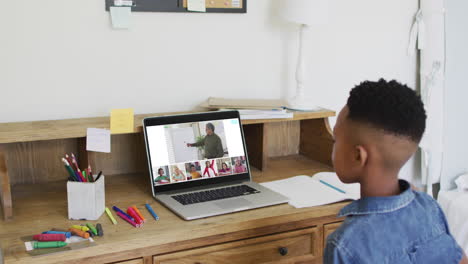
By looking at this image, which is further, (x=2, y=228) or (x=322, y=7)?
(x=322, y=7)

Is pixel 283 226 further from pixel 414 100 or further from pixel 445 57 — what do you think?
pixel 445 57

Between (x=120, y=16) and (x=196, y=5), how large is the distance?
11.2 inches

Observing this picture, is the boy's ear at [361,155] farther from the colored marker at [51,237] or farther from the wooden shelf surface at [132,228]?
the colored marker at [51,237]

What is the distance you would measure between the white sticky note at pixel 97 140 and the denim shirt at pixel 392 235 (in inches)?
32.3

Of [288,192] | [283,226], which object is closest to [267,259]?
[283,226]

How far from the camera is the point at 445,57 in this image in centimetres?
245

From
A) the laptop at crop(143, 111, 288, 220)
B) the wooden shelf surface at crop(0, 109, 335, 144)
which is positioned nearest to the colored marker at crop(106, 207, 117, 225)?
the laptop at crop(143, 111, 288, 220)

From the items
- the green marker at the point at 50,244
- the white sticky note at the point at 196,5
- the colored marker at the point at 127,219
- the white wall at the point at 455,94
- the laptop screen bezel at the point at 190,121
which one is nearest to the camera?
the green marker at the point at 50,244

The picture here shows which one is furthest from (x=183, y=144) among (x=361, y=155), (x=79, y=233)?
(x=361, y=155)

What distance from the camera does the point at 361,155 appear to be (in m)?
1.17

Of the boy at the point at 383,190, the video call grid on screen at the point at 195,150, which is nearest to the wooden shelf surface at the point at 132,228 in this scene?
the video call grid on screen at the point at 195,150

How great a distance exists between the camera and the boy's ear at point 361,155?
1.17m

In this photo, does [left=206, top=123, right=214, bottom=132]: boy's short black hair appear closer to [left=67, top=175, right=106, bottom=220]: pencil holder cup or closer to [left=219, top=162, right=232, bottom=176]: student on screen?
[left=219, top=162, right=232, bottom=176]: student on screen

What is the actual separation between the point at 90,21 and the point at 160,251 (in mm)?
865
